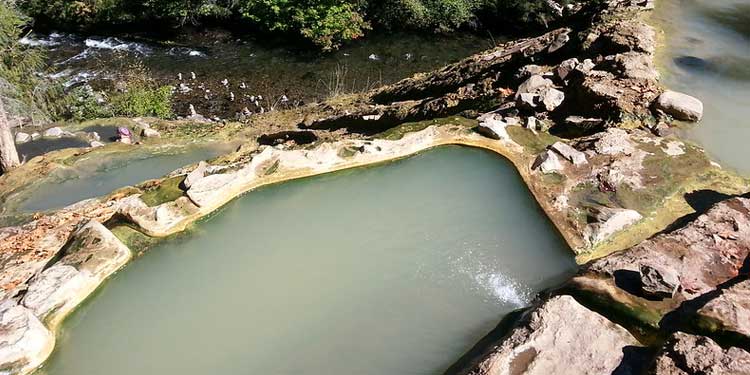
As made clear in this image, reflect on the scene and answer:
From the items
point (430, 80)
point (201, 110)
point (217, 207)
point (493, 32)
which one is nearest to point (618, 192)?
point (217, 207)

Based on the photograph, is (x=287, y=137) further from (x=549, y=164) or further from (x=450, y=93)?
(x=549, y=164)

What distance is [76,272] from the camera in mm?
7152

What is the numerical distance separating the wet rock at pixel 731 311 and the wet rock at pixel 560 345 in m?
0.78

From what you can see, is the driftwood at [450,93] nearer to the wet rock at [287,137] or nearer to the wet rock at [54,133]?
the wet rock at [287,137]

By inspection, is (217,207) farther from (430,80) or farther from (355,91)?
(355,91)

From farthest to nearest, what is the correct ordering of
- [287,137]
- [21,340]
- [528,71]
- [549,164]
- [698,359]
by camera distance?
[287,137] < [528,71] < [549,164] < [21,340] < [698,359]

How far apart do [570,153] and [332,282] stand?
449 centimetres

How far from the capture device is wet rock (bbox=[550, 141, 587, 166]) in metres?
8.64

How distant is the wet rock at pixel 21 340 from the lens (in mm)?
6203

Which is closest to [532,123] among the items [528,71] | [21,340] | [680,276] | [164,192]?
[528,71]

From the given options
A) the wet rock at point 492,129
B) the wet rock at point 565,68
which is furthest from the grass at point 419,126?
the wet rock at point 565,68

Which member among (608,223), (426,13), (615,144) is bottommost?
(426,13)

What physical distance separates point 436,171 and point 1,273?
21.5 ft

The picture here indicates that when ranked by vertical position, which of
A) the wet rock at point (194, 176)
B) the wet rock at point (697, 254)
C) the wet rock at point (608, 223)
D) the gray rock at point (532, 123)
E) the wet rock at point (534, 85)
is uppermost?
the wet rock at point (194, 176)
